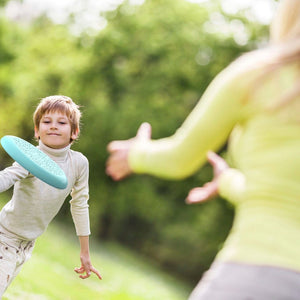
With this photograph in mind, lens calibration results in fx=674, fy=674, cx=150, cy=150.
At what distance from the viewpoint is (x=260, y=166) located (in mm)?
1646

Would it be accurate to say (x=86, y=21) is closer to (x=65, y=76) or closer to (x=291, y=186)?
(x=65, y=76)

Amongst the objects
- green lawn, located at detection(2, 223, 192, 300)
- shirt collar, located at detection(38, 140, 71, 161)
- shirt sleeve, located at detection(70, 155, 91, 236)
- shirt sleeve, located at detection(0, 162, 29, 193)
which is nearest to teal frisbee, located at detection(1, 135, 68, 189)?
shirt sleeve, located at detection(0, 162, 29, 193)

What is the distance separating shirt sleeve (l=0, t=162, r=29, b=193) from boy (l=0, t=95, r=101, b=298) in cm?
9

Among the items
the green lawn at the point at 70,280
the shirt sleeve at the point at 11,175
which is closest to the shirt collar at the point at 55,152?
the shirt sleeve at the point at 11,175

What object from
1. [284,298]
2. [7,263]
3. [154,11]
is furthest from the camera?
[154,11]

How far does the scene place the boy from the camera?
11.3 feet

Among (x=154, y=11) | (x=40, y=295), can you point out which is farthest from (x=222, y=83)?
(x=154, y=11)

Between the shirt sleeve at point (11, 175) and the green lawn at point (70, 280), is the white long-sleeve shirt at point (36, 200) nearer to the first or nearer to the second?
the shirt sleeve at point (11, 175)

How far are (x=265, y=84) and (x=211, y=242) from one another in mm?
23915

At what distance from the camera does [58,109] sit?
11.9ft

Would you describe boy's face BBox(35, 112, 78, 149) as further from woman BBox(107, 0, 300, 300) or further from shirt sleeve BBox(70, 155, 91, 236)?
woman BBox(107, 0, 300, 300)

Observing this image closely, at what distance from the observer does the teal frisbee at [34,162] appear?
315 cm

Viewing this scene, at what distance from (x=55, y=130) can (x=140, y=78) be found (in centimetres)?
2162

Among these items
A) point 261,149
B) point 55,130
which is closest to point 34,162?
point 55,130
